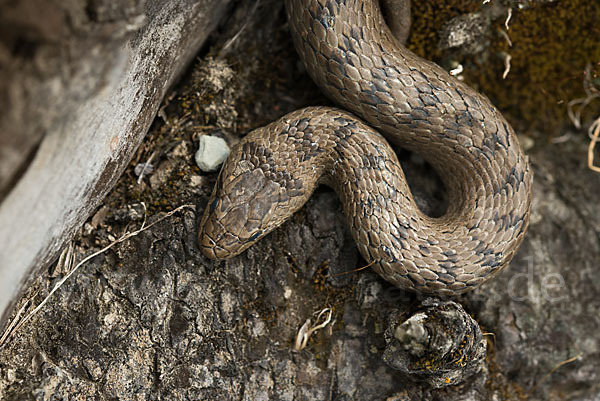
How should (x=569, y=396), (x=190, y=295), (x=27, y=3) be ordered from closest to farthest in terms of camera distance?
(x=27, y=3), (x=190, y=295), (x=569, y=396)

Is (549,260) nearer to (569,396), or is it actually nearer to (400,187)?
(569,396)

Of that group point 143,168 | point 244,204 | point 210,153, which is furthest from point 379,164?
point 143,168

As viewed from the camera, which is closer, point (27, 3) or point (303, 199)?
point (27, 3)

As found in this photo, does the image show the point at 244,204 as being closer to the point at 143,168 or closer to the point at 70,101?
the point at 143,168

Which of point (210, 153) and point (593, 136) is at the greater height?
point (210, 153)

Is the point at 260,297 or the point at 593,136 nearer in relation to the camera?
the point at 260,297

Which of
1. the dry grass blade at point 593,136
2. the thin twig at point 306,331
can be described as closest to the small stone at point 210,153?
the thin twig at point 306,331

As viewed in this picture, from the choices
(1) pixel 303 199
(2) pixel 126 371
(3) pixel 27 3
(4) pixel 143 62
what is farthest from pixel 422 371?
(3) pixel 27 3
